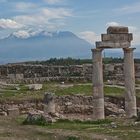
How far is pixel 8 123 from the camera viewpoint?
28.9 m

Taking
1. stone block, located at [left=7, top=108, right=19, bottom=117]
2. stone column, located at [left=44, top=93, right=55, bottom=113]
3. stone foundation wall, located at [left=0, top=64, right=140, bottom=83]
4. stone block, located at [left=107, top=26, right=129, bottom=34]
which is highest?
stone block, located at [left=107, top=26, right=129, bottom=34]

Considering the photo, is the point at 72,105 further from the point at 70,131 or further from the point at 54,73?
the point at 70,131

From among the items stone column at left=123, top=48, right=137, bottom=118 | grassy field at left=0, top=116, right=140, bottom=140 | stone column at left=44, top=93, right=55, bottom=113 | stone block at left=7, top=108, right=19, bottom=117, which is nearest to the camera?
grassy field at left=0, top=116, right=140, bottom=140

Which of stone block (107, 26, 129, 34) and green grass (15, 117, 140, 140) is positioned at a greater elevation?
stone block (107, 26, 129, 34)

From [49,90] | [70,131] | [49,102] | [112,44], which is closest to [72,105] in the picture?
[49,90]

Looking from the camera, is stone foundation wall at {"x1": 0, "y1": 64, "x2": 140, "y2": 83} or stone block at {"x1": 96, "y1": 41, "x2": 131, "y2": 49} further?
stone foundation wall at {"x1": 0, "y1": 64, "x2": 140, "y2": 83}

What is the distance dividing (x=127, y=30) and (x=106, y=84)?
19.4 meters

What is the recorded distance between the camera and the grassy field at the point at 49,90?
4425 cm

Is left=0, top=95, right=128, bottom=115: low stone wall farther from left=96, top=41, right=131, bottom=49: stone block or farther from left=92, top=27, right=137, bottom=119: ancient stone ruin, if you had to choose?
left=96, top=41, right=131, bottom=49: stone block

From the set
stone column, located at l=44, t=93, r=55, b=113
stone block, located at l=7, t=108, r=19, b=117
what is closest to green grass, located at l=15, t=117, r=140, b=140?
stone block, located at l=7, t=108, r=19, b=117

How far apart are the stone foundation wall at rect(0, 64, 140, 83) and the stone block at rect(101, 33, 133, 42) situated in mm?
23812

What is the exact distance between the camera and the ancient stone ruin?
3319cm

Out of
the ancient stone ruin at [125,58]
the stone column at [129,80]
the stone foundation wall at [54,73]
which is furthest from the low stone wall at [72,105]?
the stone foundation wall at [54,73]

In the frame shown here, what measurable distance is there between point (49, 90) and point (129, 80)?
14909 mm
